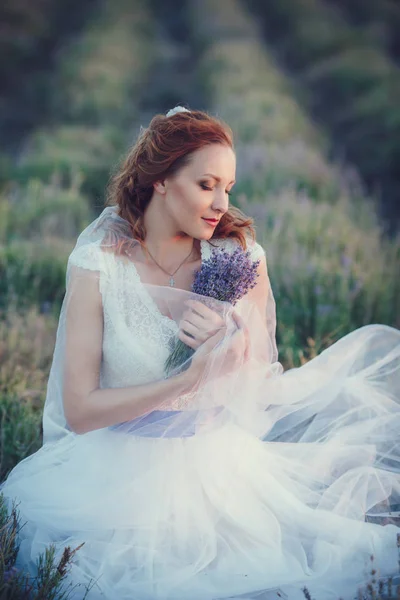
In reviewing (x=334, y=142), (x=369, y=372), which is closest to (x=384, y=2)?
(x=334, y=142)

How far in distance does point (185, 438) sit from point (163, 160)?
38.4 inches

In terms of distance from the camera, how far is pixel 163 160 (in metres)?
2.46

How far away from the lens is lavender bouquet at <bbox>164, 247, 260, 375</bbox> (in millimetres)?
2223

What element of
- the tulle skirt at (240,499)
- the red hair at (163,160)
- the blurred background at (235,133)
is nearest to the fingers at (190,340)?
the tulle skirt at (240,499)

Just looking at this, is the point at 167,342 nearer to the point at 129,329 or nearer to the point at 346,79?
the point at 129,329

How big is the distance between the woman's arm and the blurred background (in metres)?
0.74

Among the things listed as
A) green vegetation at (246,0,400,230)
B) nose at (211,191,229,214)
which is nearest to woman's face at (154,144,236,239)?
nose at (211,191,229,214)

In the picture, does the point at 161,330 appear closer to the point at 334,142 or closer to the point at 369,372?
the point at 369,372

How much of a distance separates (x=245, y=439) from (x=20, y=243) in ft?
13.4

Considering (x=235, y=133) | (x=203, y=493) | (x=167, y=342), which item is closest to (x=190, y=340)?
(x=167, y=342)

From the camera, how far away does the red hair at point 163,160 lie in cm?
243

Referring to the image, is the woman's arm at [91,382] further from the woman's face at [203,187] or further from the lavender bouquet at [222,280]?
the woman's face at [203,187]

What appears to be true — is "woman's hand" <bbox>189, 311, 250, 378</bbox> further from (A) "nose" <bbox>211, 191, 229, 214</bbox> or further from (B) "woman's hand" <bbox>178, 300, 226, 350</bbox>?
(A) "nose" <bbox>211, 191, 229, 214</bbox>

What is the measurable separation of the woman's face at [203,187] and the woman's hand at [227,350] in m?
0.40
